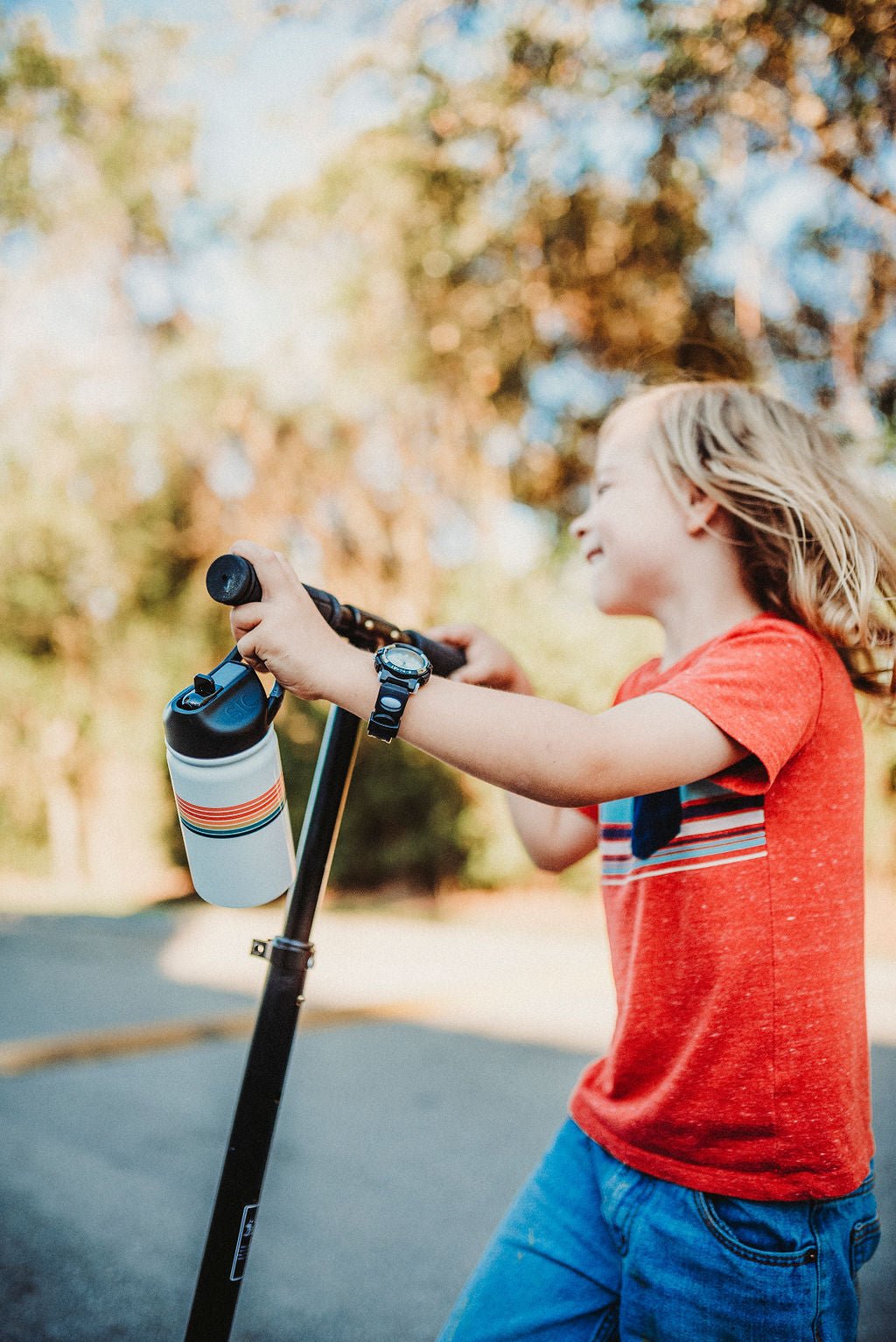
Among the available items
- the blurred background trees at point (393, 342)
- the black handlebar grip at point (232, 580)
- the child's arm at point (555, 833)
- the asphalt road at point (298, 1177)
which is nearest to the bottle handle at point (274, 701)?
the black handlebar grip at point (232, 580)

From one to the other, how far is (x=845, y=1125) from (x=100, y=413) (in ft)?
38.7

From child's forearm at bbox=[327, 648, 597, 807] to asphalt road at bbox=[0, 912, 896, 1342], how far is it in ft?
6.31

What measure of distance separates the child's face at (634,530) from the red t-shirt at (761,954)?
205mm

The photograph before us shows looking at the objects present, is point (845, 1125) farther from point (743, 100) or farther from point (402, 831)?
point (402, 831)

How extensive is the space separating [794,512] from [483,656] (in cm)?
53

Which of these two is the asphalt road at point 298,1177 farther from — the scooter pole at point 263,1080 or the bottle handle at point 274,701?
the bottle handle at point 274,701

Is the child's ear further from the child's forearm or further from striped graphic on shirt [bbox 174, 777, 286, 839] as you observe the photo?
striped graphic on shirt [bbox 174, 777, 286, 839]

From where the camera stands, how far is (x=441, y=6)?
691cm

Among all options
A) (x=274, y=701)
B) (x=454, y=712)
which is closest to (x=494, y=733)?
(x=454, y=712)

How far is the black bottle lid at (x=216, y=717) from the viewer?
40.2 inches

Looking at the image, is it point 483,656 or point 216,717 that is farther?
point 483,656

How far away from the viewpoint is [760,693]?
1.27 meters

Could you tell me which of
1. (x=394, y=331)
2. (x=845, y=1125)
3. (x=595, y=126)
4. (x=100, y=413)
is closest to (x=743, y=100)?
(x=595, y=126)

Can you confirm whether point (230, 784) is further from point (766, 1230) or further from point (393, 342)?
point (393, 342)
